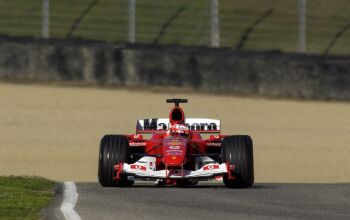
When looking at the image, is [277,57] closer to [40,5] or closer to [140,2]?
[140,2]

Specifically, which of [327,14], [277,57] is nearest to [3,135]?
[277,57]

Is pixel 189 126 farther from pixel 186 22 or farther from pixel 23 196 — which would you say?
pixel 186 22

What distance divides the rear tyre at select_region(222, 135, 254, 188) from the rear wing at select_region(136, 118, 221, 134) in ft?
4.62

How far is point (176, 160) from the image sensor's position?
15398mm

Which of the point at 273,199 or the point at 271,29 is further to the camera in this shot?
the point at 271,29

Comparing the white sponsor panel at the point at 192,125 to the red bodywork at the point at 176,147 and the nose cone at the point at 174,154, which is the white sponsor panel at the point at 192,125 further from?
the nose cone at the point at 174,154

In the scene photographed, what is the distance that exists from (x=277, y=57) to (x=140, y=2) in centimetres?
290

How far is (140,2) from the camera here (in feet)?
83.1

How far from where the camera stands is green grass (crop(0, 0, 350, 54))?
2539 centimetres

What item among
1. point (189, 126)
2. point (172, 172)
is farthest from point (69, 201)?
point (189, 126)

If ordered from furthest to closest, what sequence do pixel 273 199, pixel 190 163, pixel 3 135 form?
pixel 3 135, pixel 190 163, pixel 273 199

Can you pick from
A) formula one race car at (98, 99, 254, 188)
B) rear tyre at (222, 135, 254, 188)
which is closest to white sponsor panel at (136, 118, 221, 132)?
formula one race car at (98, 99, 254, 188)

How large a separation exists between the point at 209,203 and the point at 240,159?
2938 millimetres

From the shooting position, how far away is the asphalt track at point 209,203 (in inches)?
440
